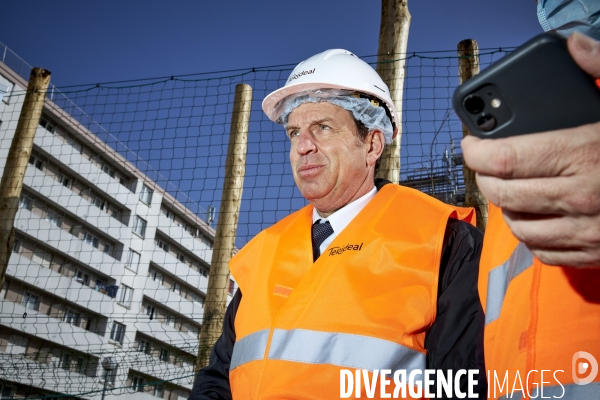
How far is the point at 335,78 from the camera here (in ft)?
8.74

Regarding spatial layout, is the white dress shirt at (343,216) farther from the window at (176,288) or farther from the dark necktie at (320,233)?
the window at (176,288)

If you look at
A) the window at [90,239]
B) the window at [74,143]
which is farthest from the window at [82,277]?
the window at [74,143]

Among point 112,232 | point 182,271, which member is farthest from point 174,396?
point 112,232

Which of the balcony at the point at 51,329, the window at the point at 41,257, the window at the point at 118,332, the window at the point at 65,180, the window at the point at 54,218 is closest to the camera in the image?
the balcony at the point at 51,329

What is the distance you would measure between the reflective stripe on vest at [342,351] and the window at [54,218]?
3603 cm

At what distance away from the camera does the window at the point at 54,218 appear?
114 feet

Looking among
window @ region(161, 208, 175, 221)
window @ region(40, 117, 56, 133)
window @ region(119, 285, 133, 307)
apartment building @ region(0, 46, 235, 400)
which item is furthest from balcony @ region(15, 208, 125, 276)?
window @ region(161, 208, 175, 221)

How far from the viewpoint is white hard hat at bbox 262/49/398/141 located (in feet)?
8.75

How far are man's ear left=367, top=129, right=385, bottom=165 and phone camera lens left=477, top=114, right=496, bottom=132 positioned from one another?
75.7 inches

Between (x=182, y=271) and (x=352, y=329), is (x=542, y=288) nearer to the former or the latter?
(x=352, y=329)

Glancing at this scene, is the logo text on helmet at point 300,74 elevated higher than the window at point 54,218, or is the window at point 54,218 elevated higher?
the window at point 54,218

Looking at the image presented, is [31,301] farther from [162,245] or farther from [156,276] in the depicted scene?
[162,245]

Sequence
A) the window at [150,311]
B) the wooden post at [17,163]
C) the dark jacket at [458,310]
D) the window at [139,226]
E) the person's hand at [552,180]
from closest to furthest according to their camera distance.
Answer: the person's hand at [552,180] → the dark jacket at [458,310] → the wooden post at [17,163] → the window at [139,226] → the window at [150,311]

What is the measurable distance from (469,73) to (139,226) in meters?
40.2
